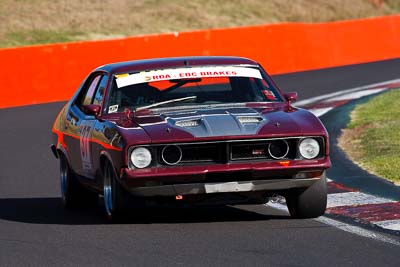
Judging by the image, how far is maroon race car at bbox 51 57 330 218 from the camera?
935 centimetres

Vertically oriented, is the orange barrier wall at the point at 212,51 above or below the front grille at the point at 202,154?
below

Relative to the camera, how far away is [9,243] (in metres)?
9.20

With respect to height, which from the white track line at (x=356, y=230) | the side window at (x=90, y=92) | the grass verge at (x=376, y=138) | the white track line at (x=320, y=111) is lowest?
the white track line at (x=320, y=111)

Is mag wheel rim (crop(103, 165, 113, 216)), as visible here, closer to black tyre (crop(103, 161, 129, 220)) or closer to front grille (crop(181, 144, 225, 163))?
black tyre (crop(103, 161, 129, 220))

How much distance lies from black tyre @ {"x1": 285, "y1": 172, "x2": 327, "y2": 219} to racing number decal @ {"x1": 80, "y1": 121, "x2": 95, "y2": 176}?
1837 mm

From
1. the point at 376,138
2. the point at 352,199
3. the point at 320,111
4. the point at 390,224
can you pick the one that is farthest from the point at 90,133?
the point at 320,111

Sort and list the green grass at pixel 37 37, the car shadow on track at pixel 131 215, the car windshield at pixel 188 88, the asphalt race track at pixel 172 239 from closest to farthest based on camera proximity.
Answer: the asphalt race track at pixel 172 239
the car shadow on track at pixel 131 215
the car windshield at pixel 188 88
the green grass at pixel 37 37

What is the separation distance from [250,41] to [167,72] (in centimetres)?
2101

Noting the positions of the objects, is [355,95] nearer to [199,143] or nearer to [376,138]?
[376,138]

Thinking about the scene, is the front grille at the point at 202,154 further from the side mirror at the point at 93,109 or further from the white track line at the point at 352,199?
the white track line at the point at 352,199

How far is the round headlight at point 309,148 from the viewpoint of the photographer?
31.3ft

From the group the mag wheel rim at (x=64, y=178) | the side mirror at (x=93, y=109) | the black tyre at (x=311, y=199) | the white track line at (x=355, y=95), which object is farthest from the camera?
the white track line at (x=355, y=95)

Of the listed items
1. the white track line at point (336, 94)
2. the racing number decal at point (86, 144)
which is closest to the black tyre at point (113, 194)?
the racing number decal at point (86, 144)

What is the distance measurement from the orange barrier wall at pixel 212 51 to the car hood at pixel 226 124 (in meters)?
16.8
